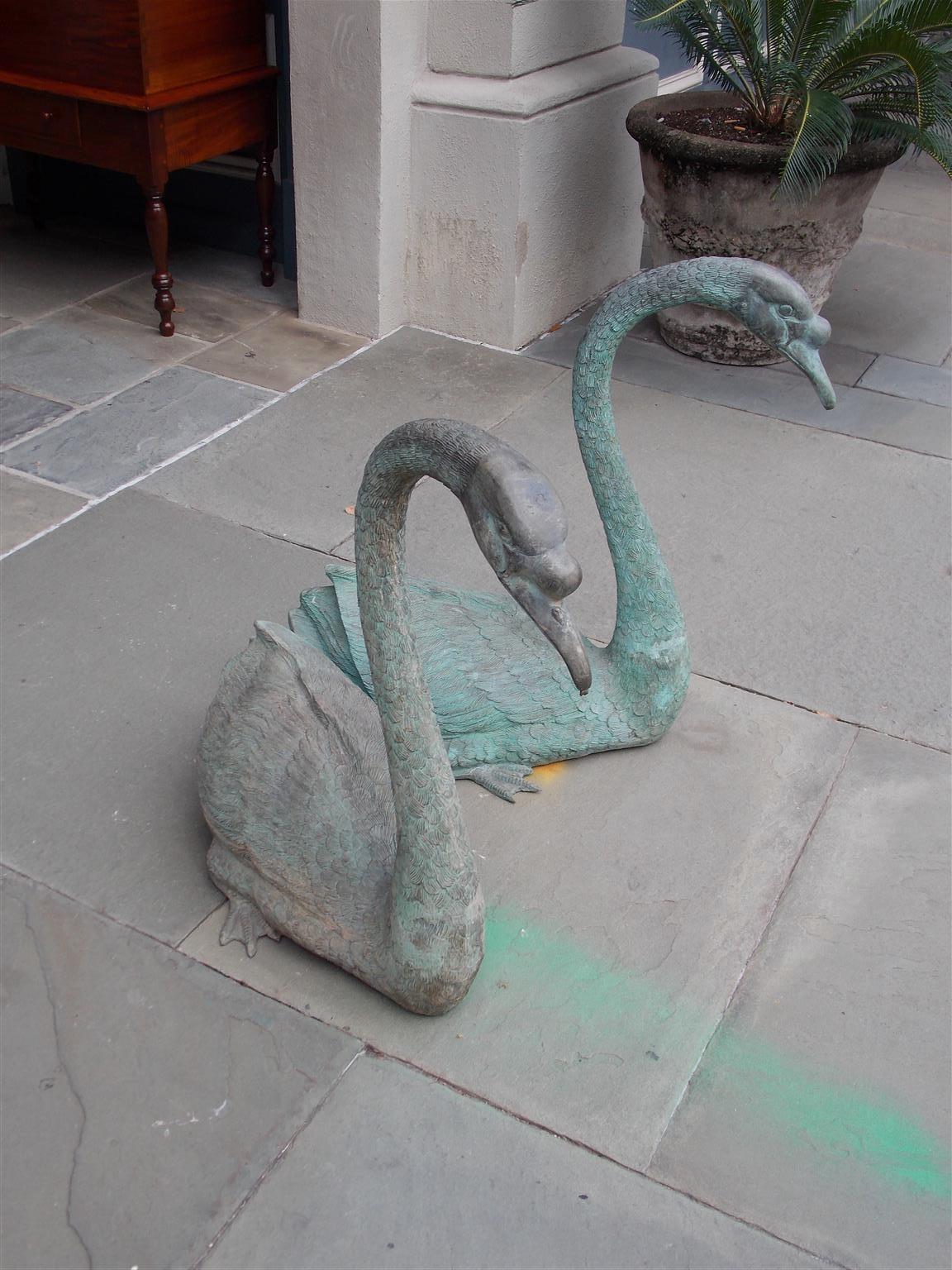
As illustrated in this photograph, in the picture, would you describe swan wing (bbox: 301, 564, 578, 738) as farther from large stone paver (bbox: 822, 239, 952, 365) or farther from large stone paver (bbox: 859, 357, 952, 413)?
large stone paver (bbox: 822, 239, 952, 365)

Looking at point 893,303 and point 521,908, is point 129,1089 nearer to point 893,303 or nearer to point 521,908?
point 521,908

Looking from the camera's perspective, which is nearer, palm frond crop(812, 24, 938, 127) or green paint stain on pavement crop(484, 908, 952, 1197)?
green paint stain on pavement crop(484, 908, 952, 1197)

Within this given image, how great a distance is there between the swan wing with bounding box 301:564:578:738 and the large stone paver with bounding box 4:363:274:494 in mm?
1791

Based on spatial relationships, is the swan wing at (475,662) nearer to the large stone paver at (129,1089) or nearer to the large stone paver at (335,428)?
the large stone paver at (129,1089)

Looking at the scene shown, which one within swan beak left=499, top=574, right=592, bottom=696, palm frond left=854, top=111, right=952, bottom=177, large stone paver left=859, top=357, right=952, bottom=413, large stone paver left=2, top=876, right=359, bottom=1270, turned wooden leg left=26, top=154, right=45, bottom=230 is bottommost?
large stone paver left=859, top=357, right=952, bottom=413

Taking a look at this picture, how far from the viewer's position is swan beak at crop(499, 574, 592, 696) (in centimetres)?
199

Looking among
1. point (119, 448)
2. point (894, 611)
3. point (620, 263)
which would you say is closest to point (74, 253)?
point (119, 448)

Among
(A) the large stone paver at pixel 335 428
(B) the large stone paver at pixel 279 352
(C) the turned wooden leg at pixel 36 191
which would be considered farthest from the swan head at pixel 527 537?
(C) the turned wooden leg at pixel 36 191

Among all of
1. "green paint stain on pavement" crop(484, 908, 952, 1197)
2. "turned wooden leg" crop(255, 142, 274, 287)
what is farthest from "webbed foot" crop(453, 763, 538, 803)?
"turned wooden leg" crop(255, 142, 274, 287)

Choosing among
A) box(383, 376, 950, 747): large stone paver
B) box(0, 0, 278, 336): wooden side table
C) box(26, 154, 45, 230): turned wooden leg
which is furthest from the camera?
box(26, 154, 45, 230): turned wooden leg

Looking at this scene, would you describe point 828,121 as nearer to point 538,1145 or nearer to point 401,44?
point 401,44

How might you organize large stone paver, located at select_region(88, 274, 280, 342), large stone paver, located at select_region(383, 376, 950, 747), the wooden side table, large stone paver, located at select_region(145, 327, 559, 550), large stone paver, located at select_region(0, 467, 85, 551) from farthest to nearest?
1. large stone paver, located at select_region(88, 274, 280, 342)
2. the wooden side table
3. large stone paver, located at select_region(145, 327, 559, 550)
4. large stone paver, located at select_region(0, 467, 85, 551)
5. large stone paver, located at select_region(383, 376, 950, 747)

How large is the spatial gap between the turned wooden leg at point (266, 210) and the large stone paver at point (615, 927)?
374 cm

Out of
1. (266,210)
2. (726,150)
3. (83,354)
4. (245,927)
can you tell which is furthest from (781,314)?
(266,210)
